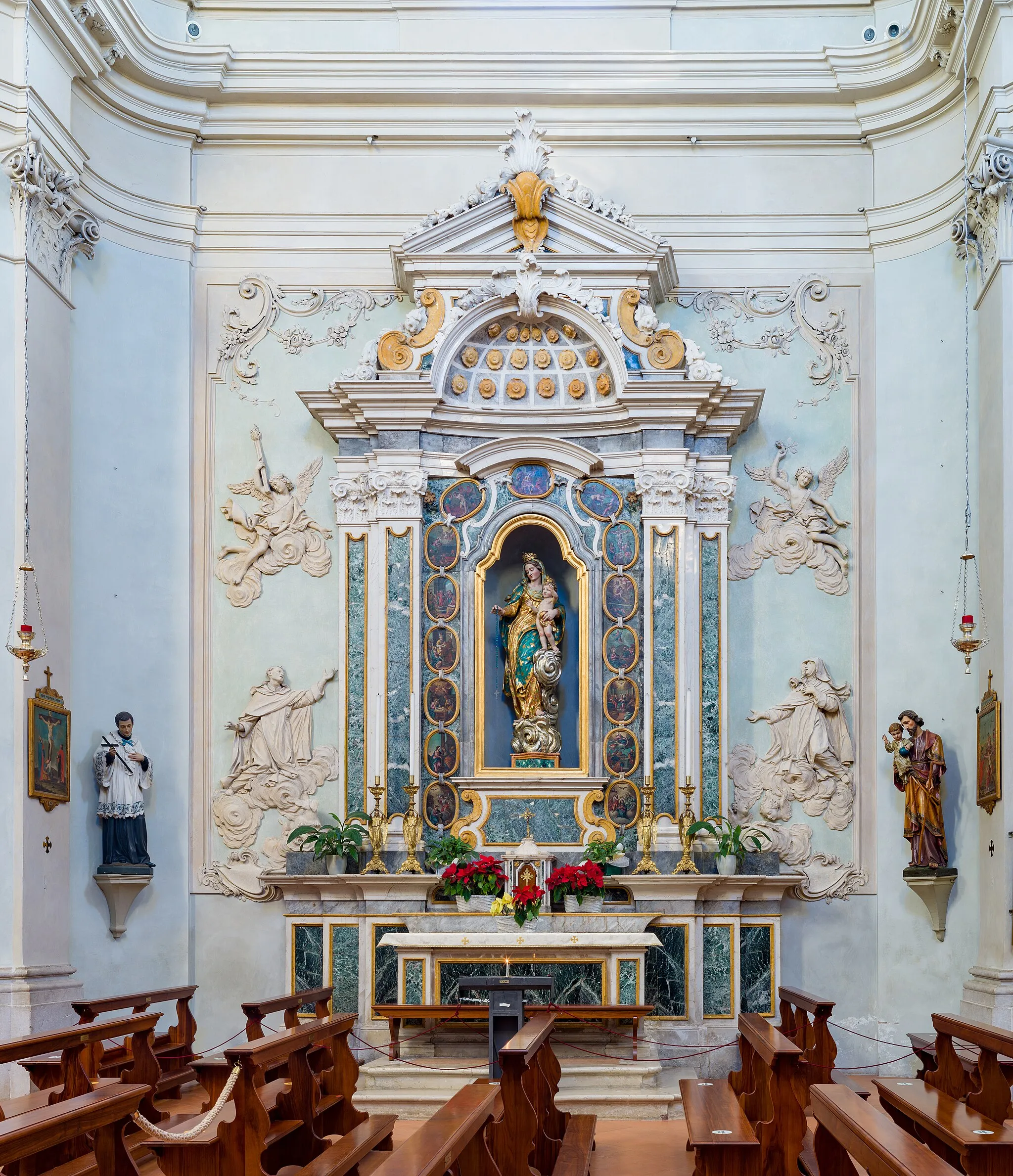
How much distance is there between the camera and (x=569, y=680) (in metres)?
14.2

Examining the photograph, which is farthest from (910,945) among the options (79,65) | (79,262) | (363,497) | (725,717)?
(79,65)

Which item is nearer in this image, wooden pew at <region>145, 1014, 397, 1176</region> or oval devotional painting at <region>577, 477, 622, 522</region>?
wooden pew at <region>145, 1014, 397, 1176</region>

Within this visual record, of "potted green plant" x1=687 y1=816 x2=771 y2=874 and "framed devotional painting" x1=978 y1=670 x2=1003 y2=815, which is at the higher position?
"framed devotional painting" x1=978 y1=670 x2=1003 y2=815

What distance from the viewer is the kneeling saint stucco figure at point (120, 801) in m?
13.1

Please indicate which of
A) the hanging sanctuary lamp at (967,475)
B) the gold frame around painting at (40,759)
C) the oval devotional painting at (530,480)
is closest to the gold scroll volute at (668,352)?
the oval devotional painting at (530,480)

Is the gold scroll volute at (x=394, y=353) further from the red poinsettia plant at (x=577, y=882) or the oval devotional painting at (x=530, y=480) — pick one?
the red poinsettia plant at (x=577, y=882)

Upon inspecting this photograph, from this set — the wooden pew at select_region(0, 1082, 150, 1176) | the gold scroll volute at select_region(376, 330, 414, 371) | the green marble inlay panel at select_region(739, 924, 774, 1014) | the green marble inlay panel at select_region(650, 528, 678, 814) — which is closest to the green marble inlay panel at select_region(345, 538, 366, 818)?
the gold scroll volute at select_region(376, 330, 414, 371)

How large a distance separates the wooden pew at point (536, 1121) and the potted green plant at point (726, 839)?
2.92 meters

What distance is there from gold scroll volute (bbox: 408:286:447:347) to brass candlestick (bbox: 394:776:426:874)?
154 inches

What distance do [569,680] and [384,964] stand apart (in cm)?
300

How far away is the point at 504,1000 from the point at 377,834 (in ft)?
9.52

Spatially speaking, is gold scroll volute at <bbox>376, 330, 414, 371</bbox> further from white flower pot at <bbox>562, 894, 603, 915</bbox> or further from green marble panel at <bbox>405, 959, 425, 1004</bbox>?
green marble panel at <bbox>405, 959, 425, 1004</bbox>

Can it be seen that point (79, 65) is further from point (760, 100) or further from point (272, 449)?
point (760, 100)

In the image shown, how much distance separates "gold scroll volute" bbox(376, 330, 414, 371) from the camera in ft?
45.9
